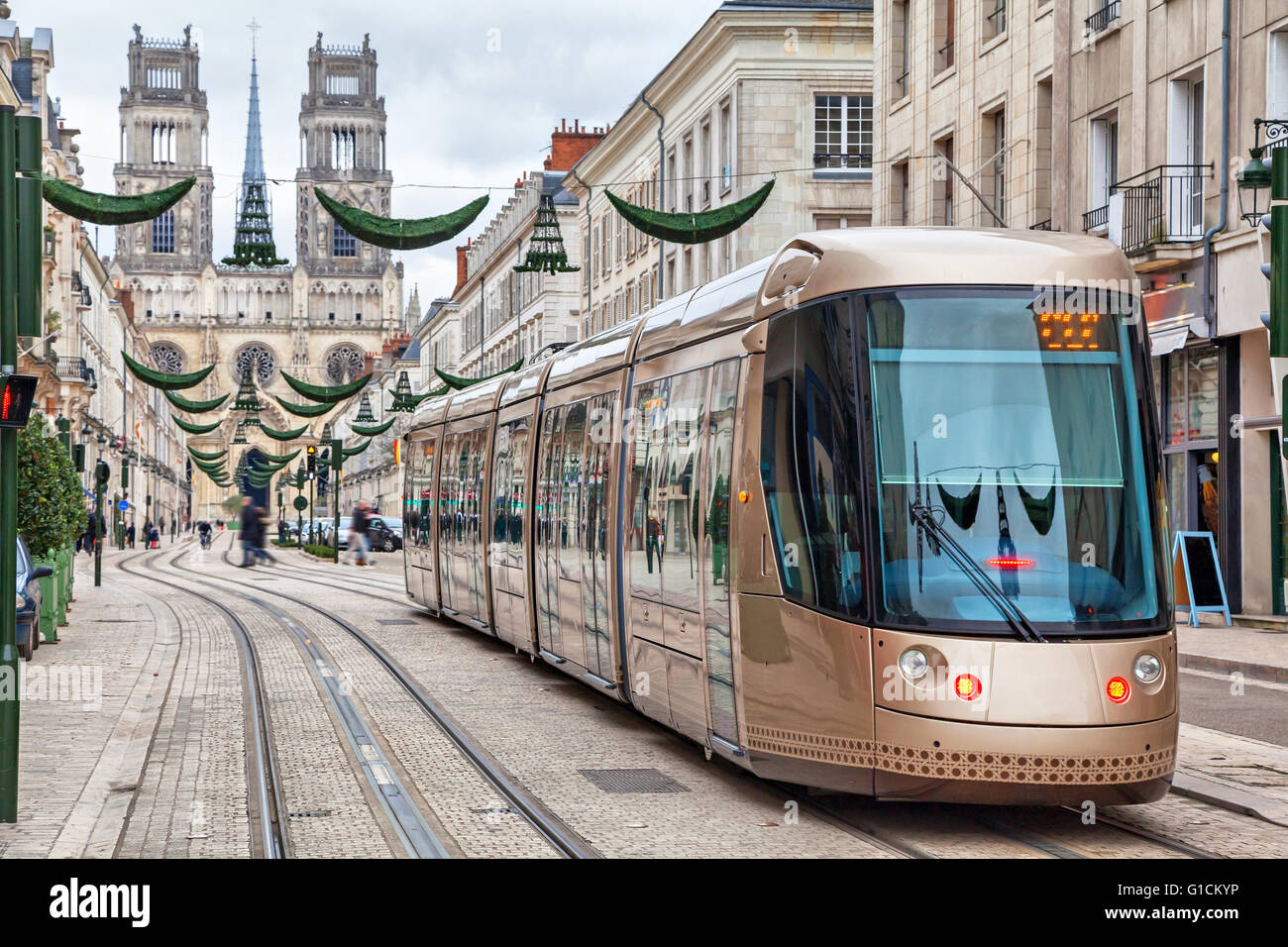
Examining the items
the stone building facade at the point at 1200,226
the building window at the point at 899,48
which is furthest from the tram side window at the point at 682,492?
the building window at the point at 899,48

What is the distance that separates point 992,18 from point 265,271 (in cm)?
14758

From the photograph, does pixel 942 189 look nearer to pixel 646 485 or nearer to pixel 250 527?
pixel 250 527

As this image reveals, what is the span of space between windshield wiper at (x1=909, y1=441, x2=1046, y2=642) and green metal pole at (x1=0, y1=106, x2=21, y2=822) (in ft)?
14.5

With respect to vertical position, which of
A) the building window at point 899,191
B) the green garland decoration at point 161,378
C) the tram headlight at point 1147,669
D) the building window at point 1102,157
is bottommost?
the tram headlight at point 1147,669

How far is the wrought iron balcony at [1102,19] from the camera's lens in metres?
27.3

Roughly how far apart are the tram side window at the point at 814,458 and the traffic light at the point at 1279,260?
5337mm

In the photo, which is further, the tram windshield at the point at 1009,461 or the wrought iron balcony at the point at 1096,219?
the wrought iron balcony at the point at 1096,219

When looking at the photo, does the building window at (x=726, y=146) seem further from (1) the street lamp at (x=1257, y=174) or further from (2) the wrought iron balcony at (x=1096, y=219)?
(1) the street lamp at (x=1257, y=174)

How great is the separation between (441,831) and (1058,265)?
424cm

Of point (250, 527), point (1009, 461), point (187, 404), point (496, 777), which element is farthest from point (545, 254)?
point (187, 404)

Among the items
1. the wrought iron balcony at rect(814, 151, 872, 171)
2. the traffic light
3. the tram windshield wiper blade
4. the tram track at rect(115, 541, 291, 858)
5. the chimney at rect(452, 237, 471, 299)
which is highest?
the chimney at rect(452, 237, 471, 299)

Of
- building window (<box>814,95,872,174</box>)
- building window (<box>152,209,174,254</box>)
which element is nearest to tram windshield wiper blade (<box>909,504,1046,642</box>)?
building window (<box>814,95,872,174</box>)

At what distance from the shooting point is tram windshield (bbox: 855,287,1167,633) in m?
8.38

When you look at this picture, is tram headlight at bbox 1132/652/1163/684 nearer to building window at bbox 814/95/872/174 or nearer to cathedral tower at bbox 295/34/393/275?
building window at bbox 814/95/872/174
